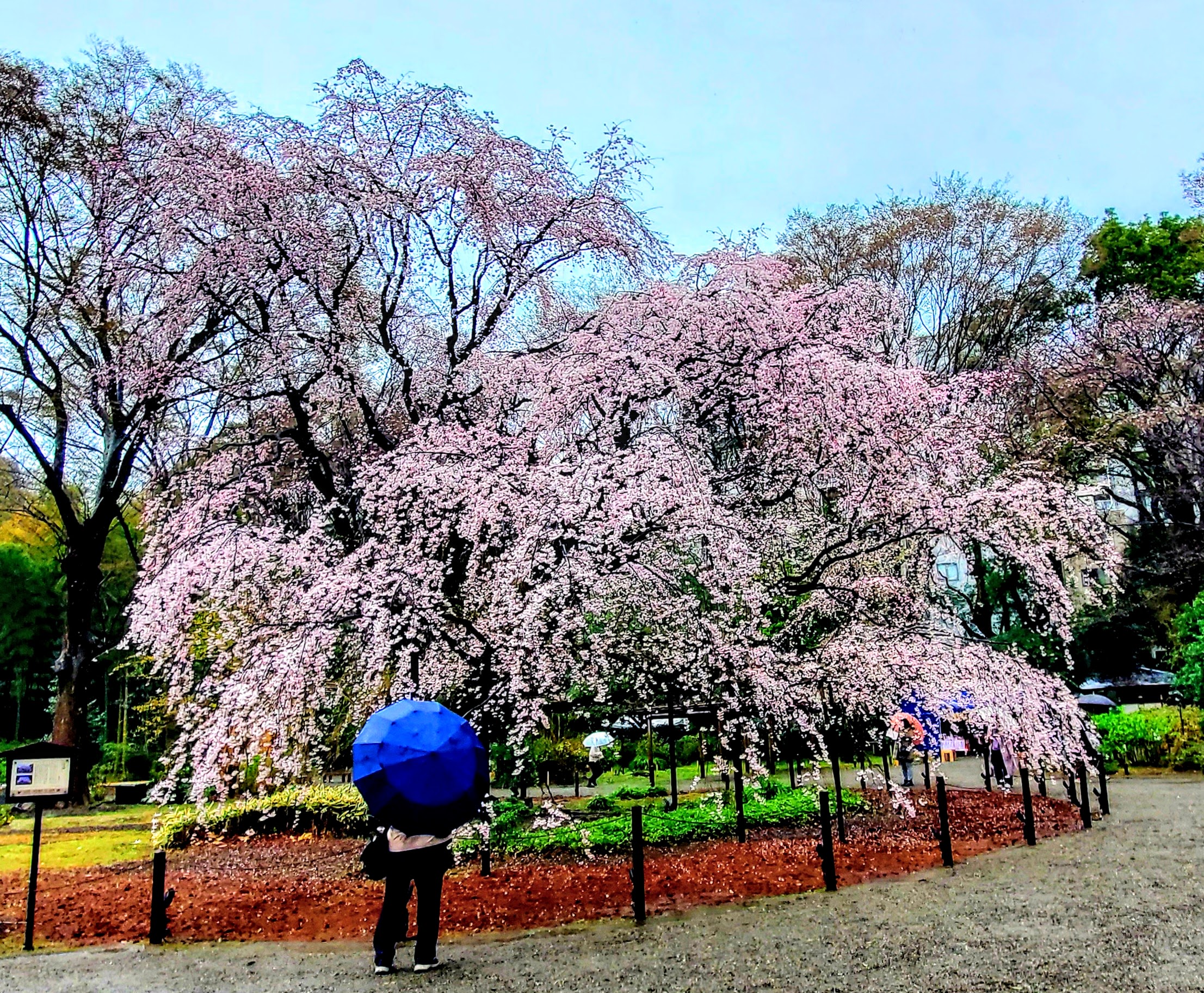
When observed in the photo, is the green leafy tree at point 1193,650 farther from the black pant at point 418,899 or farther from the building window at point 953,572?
the black pant at point 418,899

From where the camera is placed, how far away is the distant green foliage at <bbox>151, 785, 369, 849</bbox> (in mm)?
12688

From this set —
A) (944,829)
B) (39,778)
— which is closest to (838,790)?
Result: (944,829)

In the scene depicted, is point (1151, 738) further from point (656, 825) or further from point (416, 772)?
point (416, 772)

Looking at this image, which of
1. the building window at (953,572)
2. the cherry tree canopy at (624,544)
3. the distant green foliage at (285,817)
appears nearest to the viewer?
the cherry tree canopy at (624,544)

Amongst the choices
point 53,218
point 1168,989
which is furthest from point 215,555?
point 53,218

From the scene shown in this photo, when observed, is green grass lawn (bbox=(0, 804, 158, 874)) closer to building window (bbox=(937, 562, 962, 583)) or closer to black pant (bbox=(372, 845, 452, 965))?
black pant (bbox=(372, 845, 452, 965))

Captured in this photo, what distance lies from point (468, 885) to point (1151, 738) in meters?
16.9

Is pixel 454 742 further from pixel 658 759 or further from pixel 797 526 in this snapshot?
pixel 658 759

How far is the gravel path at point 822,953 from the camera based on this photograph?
5.00 metres

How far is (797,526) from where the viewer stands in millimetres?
9742

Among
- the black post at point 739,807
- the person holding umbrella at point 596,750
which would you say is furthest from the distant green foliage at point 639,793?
the black post at point 739,807

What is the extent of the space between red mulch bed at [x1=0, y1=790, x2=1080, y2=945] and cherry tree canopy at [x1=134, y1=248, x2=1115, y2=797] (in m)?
1.22

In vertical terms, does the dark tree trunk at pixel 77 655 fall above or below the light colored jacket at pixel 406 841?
above

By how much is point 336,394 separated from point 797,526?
5.55 metres
